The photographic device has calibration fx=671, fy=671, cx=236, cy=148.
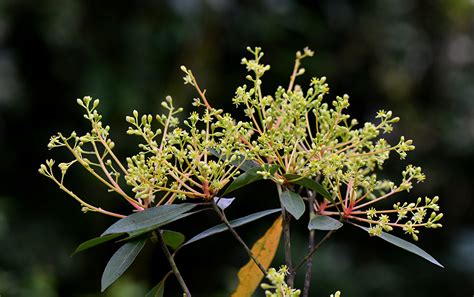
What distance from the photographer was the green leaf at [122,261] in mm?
1001

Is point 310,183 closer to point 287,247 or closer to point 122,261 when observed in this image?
point 287,247

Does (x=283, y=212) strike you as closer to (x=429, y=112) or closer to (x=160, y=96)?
(x=160, y=96)

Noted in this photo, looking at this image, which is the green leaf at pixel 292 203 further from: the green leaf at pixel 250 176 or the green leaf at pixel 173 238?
the green leaf at pixel 173 238

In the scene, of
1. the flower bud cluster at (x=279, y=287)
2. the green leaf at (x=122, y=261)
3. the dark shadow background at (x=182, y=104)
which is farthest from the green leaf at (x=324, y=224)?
the dark shadow background at (x=182, y=104)

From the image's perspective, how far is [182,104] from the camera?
3.41 meters

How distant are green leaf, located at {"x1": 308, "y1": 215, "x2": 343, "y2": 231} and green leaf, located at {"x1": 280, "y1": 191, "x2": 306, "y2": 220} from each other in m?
0.03

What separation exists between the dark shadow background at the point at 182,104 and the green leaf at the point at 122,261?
230cm

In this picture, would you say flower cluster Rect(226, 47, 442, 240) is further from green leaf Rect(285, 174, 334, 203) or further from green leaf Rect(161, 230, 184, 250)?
green leaf Rect(161, 230, 184, 250)

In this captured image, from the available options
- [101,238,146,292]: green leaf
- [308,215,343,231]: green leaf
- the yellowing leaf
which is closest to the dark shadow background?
the yellowing leaf

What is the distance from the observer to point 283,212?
3.43 feet

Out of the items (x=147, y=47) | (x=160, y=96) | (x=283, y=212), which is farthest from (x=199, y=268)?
(x=283, y=212)

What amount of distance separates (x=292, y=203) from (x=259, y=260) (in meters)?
0.26

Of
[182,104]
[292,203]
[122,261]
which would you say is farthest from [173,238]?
[182,104]

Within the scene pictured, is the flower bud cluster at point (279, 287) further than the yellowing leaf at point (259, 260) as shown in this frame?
No
